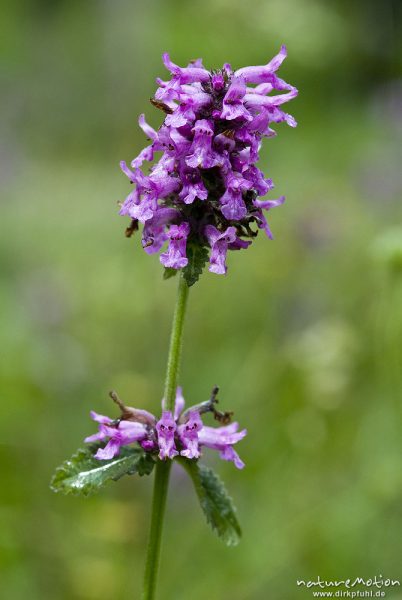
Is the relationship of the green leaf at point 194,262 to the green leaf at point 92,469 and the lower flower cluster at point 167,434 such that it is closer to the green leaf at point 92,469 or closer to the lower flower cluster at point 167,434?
the lower flower cluster at point 167,434

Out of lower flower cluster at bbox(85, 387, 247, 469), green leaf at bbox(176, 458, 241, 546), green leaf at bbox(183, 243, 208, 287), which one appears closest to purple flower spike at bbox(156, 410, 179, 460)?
lower flower cluster at bbox(85, 387, 247, 469)

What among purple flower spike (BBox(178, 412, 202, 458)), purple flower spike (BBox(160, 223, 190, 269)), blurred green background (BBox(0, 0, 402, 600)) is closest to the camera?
purple flower spike (BBox(160, 223, 190, 269))

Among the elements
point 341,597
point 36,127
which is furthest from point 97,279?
point 36,127

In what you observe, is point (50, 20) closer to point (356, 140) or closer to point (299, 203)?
→ point (356, 140)

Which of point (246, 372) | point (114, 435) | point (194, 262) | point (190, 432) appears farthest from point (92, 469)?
point (246, 372)

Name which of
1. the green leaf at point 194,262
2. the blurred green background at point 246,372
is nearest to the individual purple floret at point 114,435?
the green leaf at point 194,262

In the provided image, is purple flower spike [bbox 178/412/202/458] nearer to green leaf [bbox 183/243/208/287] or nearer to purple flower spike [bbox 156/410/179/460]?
purple flower spike [bbox 156/410/179/460]
